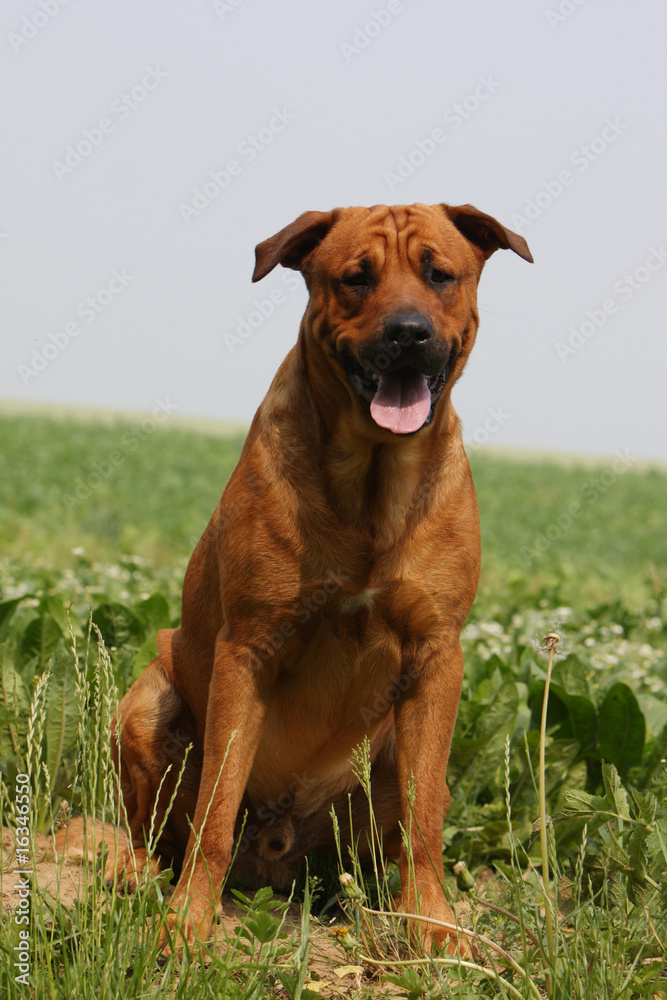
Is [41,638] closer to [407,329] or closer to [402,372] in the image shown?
[402,372]

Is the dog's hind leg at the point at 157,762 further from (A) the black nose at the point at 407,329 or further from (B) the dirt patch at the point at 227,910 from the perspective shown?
(A) the black nose at the point at 407,329

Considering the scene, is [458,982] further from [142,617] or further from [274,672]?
[142,617]

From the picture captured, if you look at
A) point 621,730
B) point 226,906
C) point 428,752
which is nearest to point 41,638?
point 226,906

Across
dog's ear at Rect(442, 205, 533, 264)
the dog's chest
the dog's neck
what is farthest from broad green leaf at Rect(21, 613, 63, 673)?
dog's ear at Rect(442, 205, 533, 264)

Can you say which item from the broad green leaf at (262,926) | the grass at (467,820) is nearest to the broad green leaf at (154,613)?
the grass at (467,820)

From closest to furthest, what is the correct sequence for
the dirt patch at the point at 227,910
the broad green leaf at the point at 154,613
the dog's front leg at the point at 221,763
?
the dirt patch at the point at 227,910
the dog's front leg at the point at 221,763
the broad green leaf at the point at 154,613

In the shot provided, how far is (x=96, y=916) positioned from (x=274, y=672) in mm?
937

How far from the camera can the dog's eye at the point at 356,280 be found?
3.06 meters

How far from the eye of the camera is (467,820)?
3.80 metres

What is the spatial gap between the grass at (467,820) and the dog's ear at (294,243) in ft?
4.40

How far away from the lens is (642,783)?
391 cm

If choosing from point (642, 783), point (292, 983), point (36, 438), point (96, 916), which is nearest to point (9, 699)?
Result: point (96, 916)

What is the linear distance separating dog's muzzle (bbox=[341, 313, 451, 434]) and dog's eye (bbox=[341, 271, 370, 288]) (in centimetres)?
26

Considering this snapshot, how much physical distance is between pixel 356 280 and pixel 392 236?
0.20 meters
